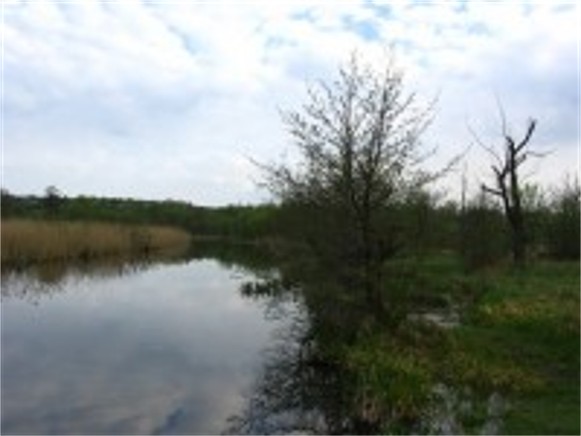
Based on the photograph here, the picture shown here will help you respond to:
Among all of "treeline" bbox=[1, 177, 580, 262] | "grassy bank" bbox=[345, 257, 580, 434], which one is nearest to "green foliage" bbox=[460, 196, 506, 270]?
"treeline" bbox=[1, 177, 580, 262]

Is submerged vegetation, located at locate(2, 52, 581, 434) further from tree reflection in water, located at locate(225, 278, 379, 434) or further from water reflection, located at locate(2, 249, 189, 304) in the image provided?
water reflection, located at locate(2, 249, 189, 304)

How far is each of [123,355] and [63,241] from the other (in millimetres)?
23600

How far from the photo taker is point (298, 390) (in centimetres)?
1478

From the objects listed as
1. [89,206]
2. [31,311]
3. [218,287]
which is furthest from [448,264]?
[89,206]

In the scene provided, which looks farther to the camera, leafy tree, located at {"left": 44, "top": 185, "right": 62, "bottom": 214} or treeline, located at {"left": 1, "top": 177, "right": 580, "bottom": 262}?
leafy tree, located at {"left": 44, "top": 185, "right": 62, "bottom": 214}

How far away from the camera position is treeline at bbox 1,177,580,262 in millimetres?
17875

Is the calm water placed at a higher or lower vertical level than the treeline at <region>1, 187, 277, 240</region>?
lower

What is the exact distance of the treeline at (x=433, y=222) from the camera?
704 inches

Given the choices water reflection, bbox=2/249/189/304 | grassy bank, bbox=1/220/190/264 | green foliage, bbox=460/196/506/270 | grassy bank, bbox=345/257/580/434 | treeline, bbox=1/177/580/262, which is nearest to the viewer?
grassy bank, bbox=345/257/580/434

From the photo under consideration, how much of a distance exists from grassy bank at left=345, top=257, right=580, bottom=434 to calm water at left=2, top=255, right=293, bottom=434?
222 centimetres

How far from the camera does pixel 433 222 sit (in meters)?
19.6

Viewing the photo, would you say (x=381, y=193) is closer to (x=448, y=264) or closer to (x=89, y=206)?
(x=448, y=264)

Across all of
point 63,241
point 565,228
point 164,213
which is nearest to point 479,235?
point 565,228

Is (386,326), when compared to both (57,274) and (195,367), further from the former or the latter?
(57,274)
